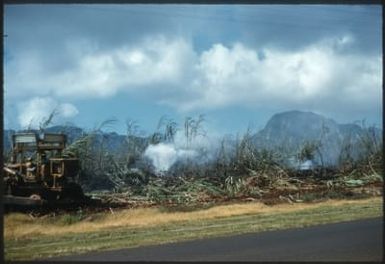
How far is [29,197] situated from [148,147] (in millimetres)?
2319

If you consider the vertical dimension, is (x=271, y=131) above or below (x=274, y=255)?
above

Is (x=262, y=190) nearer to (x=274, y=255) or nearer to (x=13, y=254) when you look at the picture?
(x=274, y=255)

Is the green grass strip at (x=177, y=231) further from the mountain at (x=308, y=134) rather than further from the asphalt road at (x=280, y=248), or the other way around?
the mountain at (x=308, y=134)

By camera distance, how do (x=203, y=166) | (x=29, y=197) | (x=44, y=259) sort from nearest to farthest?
(x=44, y=259) → (x=29, y=197) → (x=203, y=166)

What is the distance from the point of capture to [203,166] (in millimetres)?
14500

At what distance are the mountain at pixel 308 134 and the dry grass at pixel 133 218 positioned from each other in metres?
1.05

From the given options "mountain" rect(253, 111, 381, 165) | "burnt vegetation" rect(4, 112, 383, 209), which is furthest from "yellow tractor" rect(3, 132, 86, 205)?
"mountain" rect(253, 111, 381, 165)

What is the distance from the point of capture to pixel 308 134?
14742 mm

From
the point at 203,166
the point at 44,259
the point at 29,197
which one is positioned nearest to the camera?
the point at 44,259

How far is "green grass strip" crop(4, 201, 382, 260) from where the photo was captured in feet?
41.1

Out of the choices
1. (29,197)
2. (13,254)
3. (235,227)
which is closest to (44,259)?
(13,254)

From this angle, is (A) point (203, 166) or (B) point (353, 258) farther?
(A) point (203, 166)

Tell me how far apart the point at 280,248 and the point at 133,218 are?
2.66m

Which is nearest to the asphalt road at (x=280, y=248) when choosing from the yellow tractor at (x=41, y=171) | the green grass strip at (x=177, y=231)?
the green grass strip at (x=177, y=231)
